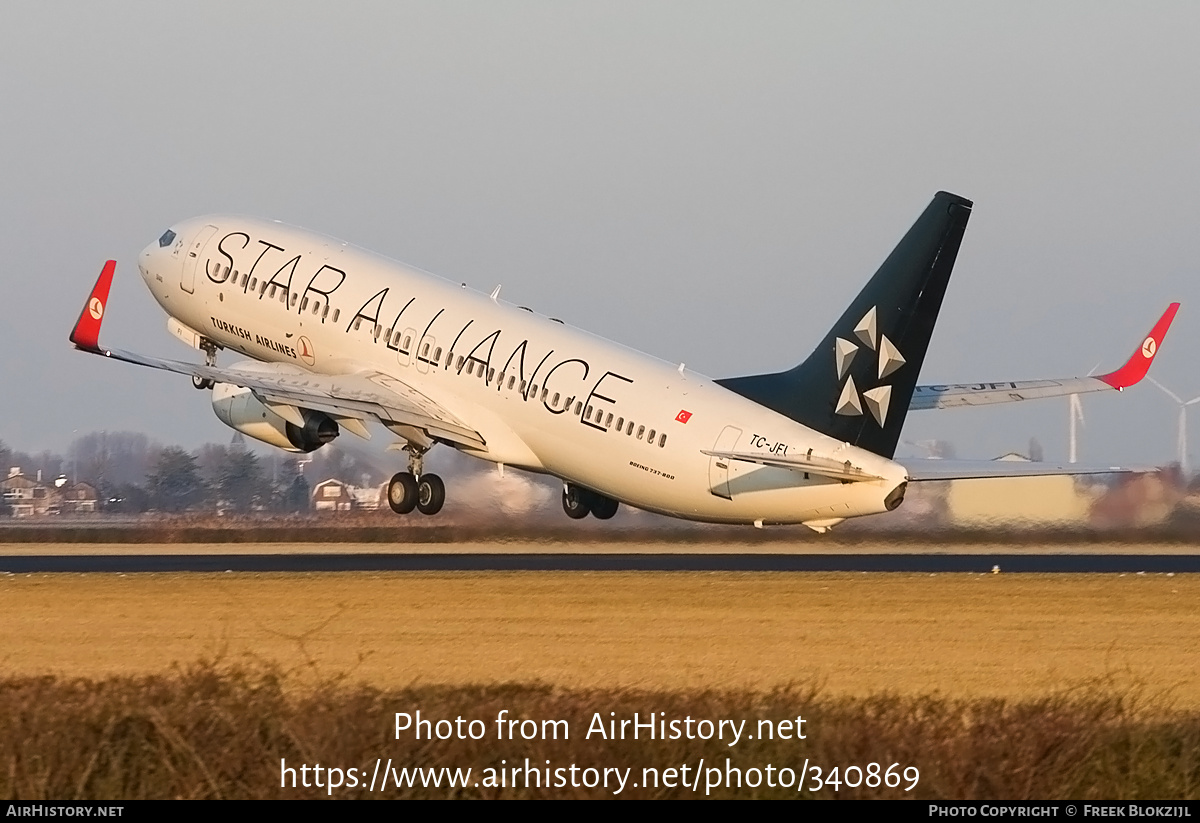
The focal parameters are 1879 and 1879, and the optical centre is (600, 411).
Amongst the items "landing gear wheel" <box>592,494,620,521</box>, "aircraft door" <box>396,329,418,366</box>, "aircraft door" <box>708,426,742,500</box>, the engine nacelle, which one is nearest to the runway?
"landing gear wheel" <box>592,494,620,521</box>

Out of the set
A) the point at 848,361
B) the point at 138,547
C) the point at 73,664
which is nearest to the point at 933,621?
the point at 848,361

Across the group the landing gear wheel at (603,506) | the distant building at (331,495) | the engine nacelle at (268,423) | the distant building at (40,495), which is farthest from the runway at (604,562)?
the distant building at (40,495)

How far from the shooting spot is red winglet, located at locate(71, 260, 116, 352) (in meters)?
46.1

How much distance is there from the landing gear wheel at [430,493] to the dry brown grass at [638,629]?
484cm

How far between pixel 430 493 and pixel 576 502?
418 centimetres

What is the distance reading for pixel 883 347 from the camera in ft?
127

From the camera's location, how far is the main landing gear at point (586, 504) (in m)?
50.8

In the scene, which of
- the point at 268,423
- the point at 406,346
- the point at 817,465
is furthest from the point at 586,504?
the point at 817,465

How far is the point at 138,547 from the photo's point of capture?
189 feet

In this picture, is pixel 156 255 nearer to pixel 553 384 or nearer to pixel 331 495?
pixel 553 384

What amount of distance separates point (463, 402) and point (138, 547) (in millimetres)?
15065

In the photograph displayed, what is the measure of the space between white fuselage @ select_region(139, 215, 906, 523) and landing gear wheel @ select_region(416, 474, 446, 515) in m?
1.75

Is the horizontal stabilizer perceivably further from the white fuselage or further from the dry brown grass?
the dry brown grass
